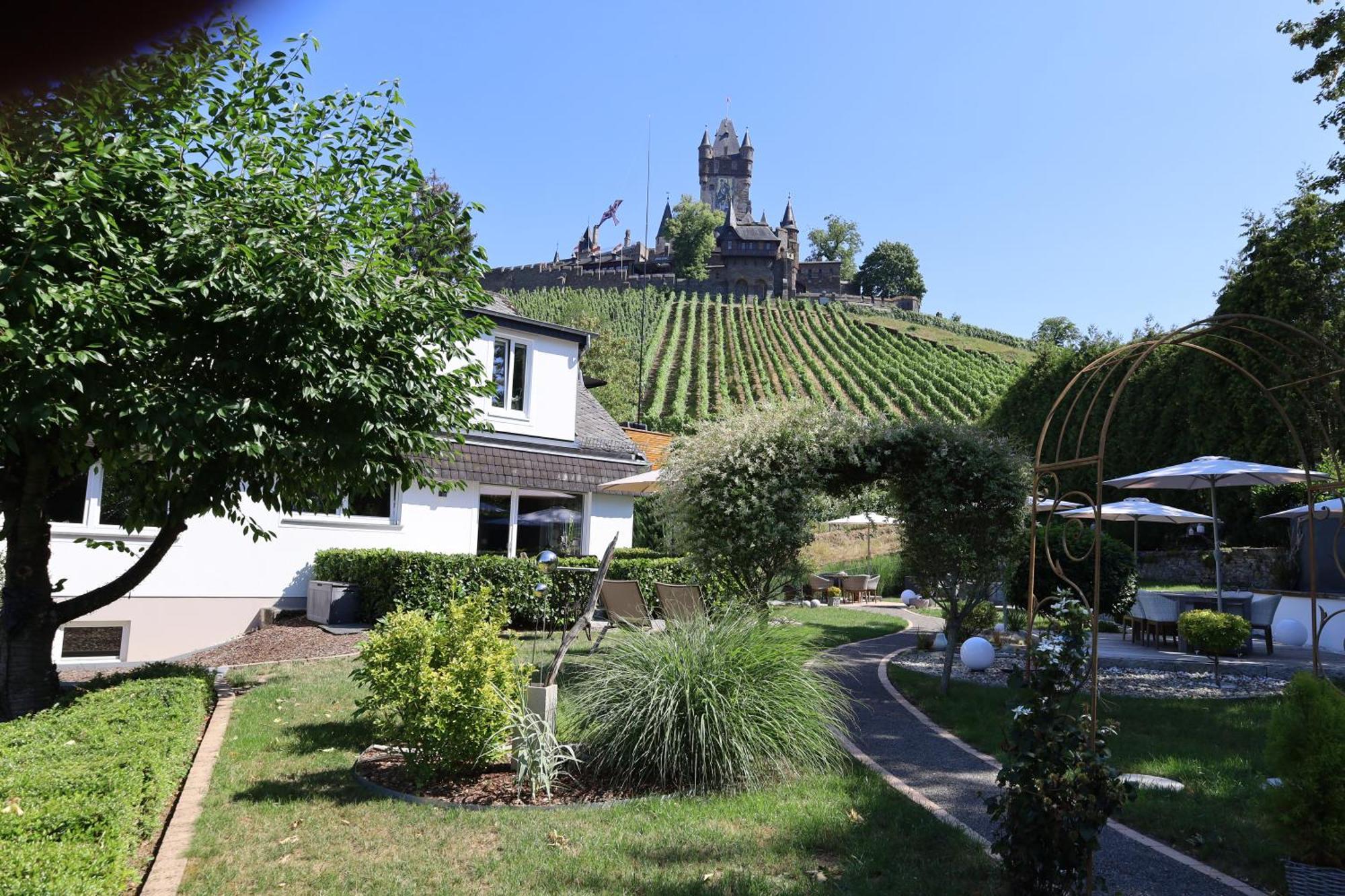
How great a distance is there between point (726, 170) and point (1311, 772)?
17181cm

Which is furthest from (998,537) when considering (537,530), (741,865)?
(537,530)

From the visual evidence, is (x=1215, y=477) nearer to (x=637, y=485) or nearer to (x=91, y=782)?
(x=637, y=485)

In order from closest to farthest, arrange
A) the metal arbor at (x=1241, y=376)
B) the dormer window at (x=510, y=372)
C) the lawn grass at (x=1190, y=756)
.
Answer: the lawn grass at (x=1190, y=756) < the metal arbor at (x=1241, y=376) < the dormer window at (x=510, y=372)

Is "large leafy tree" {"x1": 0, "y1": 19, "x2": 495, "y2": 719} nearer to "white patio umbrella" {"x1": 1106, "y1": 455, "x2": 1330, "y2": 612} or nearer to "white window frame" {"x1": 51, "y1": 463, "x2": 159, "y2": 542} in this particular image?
"white window frame" {"x1": 51, "y1": 463, "x2": 159, "y2": 542}

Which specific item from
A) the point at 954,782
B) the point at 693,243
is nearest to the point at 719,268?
the point at 693,243

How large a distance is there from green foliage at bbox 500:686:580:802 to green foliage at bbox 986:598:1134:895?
2.78 metres

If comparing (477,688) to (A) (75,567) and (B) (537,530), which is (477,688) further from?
(B) (537,530)

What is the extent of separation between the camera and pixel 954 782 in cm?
599

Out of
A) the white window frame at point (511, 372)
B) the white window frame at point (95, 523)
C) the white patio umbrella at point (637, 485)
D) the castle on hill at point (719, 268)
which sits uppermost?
the castle on hill at point (719, 268)

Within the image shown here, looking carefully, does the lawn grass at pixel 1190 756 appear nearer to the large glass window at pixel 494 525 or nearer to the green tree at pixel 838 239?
the large glass window at pixel 494 525

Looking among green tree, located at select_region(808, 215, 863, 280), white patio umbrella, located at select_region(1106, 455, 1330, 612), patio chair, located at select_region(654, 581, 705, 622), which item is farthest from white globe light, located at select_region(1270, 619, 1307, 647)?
green tree, located at select_region(808, 215, 863, 280)

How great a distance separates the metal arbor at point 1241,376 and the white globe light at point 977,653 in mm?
1071

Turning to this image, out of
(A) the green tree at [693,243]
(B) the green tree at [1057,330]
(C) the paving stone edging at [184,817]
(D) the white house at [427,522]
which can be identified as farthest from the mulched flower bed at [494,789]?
(A) the green tree at [693,243]

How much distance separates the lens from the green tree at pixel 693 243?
11525 cm
